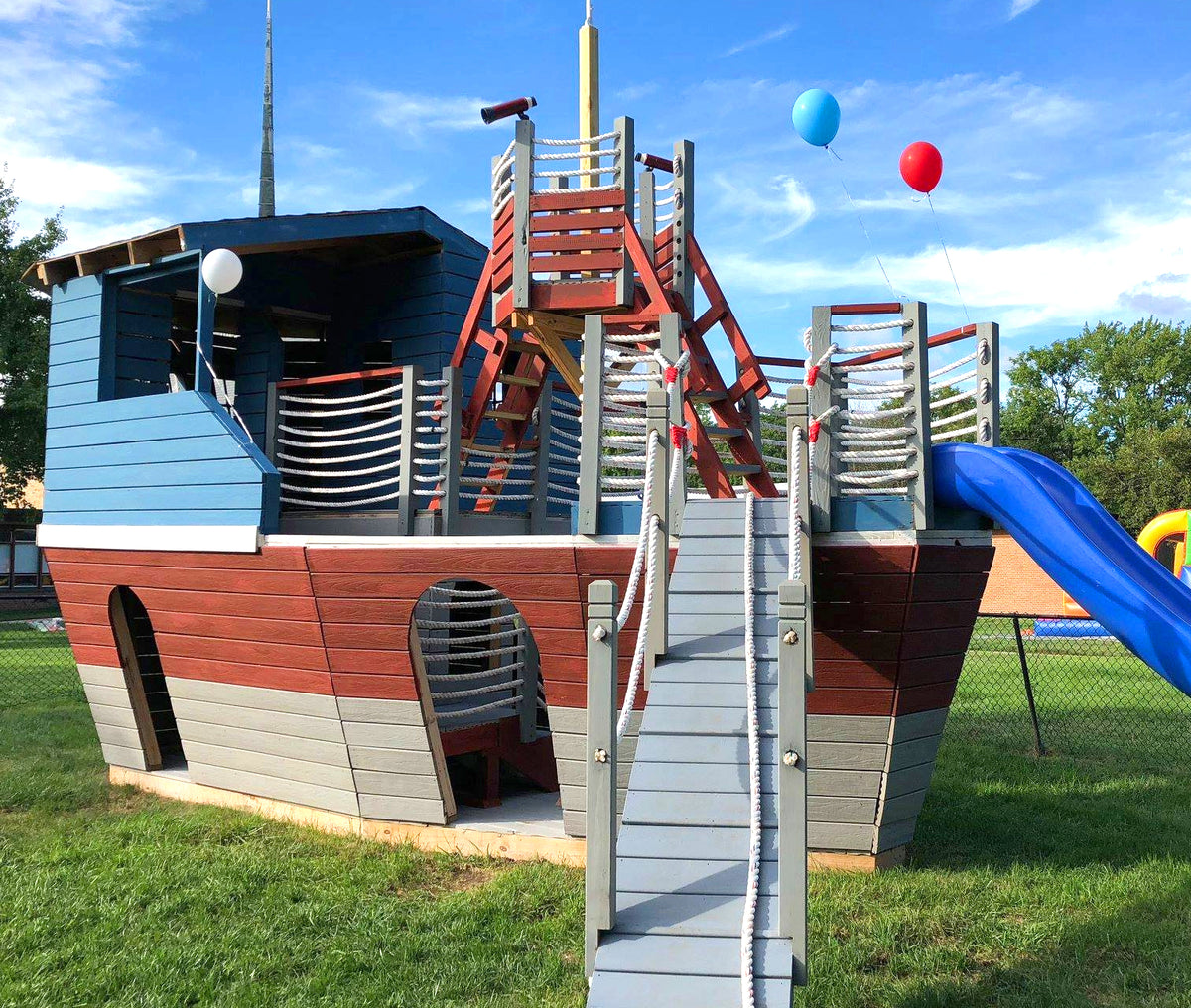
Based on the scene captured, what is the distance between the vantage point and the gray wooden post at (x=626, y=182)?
7.48m

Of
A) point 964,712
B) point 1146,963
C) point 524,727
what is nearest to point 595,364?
point 524,727

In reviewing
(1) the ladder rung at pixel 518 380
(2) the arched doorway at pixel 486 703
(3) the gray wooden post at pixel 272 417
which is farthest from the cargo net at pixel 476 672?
(3) the gray wooden post at pixel 272 417

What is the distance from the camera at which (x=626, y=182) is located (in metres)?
7.54

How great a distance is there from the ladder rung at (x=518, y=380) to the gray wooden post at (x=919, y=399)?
3.58 m

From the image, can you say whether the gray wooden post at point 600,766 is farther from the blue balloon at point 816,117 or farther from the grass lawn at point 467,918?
the blue balloon at point 816,117

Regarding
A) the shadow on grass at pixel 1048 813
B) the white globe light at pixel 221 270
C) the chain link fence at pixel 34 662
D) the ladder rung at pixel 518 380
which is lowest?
the chain link fence at pixel 34 662

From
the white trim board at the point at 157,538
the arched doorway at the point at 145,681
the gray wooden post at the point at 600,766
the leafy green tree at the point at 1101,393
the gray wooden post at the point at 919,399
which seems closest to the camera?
the gray wooden post at the point at 600,766

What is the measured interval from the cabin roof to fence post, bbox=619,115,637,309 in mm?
2554

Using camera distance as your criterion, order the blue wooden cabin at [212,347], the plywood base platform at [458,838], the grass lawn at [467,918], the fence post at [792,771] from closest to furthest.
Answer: the fence post at [792,771] → the grass lawn at [467,918] → the plywood base platform at [458,838] → the blue wooden cabin at [212,347]

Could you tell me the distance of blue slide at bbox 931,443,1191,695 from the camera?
5051 millimetres

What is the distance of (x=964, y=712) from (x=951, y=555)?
827 cm

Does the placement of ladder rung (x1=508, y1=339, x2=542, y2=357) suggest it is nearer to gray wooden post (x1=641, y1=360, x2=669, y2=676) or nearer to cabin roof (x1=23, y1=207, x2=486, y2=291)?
cabin roof (x1=23, y1=207, x2=486, y2=291)

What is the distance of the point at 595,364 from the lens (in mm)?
6176

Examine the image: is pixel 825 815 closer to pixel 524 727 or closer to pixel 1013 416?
pixel 524 727
